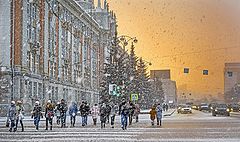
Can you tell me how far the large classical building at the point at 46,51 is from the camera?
61.4 metres

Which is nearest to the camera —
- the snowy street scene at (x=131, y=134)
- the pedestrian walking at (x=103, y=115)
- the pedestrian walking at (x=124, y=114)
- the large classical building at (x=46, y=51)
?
the snowy street scene at (x=131, y=134)

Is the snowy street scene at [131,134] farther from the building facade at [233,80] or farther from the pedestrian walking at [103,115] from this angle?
the building facade at [233,80]

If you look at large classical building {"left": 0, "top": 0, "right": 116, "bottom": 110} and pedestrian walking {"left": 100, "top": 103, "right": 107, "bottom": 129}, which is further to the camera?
large classical building {"left": 0, "top": 0, "right": 116, "bottom": 110}

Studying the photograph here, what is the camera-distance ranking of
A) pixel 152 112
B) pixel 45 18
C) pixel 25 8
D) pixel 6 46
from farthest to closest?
pixel 45 18 < pixel 25 8 < pixel 6 46 < pixel 152 112

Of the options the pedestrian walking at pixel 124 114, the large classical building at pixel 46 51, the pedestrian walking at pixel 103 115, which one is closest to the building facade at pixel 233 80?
the large classical building at pixel 46 51

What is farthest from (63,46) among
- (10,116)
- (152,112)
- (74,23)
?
(10,116)

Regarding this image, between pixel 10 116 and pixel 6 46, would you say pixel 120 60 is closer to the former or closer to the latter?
pixel 6 46

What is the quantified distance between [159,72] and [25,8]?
121987 mm

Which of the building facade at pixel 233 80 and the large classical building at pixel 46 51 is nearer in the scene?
the large classical building at pixel 46 51

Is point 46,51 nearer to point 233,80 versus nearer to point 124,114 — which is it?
point 124,114

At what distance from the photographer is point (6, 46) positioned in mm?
61156

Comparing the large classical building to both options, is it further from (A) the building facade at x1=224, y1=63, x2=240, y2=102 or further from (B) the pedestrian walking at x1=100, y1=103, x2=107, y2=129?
(A) the building facade at x1=224, y1=63, x2=240, y2=102

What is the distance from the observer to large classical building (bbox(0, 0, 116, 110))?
61406 mm

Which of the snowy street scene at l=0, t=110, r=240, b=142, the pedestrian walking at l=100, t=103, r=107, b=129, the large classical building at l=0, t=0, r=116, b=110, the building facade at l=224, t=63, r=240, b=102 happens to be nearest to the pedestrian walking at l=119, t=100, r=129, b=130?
the snowy street scene at l=0, t=110, r=240, b=142
